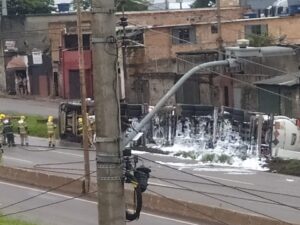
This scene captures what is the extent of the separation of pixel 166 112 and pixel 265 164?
8.37 meters

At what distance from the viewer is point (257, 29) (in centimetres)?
5869

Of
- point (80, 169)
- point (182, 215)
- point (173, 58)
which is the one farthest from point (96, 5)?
point (173, 58)

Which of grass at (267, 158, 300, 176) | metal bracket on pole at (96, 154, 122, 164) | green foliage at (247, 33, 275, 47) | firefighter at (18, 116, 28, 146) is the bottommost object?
grass at (267, 158, 300, 176)

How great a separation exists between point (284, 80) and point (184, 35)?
19.5 meters


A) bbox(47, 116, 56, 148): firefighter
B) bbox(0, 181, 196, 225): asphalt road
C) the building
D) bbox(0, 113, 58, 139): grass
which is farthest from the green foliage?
bbox(0, 181, 196, 225): asphalt road

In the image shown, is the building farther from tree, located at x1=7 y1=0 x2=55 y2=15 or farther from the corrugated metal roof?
tree, located at x1=7 y1=0 x2=55 y2=15

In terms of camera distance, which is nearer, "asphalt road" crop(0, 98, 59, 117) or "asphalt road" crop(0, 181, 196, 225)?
"asphalt road" crop(0, 181, 196, 225)

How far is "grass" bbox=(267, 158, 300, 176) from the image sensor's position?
3161 cm

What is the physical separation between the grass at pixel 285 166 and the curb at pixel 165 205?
8152 mm

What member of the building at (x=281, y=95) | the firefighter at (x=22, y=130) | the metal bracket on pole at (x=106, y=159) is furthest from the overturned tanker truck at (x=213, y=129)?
the metal bracket on pole at (x=106, y=159)

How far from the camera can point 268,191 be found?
27.3 metres

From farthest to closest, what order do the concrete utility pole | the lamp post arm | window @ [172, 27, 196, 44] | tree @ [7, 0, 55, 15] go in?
tree @ [7, 0, 55, 15] < window @ [172, 27, 196, 44] < the lamp post arm < the concrete utility pole

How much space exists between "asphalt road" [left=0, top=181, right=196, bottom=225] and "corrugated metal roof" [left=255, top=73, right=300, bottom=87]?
49.9 feet

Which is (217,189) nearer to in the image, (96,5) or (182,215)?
(182,215)
